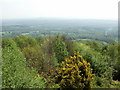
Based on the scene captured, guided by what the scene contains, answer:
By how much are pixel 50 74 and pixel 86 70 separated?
68.5 inches

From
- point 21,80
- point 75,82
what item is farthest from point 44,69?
point 21,80

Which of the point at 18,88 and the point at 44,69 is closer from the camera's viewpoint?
the point at 18,88

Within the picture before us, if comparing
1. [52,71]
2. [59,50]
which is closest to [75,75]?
[52,71]

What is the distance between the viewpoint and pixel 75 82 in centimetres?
427

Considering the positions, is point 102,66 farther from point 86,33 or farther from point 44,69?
point 86,33

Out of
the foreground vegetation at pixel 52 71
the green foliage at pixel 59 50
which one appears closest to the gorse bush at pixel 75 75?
the foreground vegetation at pixel 52 71

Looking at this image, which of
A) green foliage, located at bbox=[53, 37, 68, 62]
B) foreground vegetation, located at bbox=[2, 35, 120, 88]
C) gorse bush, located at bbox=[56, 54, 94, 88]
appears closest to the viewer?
foreground vegetation, located at bbox=[2, 35, 120, 88]

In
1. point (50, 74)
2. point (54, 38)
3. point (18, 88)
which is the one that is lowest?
point (50, 74)

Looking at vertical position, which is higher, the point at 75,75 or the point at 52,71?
the point at 75,75

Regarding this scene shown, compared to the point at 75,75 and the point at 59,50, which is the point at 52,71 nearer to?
the point at 75,75

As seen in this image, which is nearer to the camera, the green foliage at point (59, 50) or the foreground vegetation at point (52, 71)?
the foreground vegetation at point (52, 71)

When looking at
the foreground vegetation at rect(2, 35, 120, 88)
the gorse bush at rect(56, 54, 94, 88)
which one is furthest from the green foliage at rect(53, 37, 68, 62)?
the gorse bush at rect(56, 54, 94, 88)

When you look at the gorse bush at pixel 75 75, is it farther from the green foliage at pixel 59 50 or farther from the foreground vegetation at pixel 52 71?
the green foliage at pixel 59 50

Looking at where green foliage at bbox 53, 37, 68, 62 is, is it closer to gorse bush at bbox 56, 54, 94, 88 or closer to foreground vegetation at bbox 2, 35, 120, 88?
A: foreground vegetation at bbox 2, 35, 120, 88
